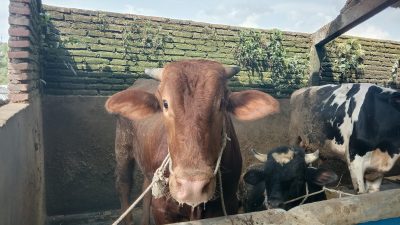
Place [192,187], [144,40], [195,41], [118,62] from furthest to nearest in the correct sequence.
Result: 1. [195,41]
2. [144,40]
3. [118,62]
4. [192,187]

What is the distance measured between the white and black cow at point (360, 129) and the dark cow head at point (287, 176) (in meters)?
1.77

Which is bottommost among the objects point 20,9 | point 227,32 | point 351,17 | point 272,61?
point 272,61

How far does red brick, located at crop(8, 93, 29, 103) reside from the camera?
3.60 metres

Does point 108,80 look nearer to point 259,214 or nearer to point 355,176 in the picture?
point 355,176

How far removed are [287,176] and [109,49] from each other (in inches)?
167

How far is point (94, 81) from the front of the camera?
6059 millimetres

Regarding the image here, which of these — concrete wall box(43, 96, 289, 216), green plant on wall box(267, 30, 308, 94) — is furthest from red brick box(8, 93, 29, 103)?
green plant on wall box(267, 30, 308, 94)

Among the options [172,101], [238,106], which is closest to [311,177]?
[238,106]

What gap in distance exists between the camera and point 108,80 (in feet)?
20.2

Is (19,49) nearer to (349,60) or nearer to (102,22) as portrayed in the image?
(102,22)

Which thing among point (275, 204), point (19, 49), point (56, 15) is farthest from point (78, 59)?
point (275, 204)

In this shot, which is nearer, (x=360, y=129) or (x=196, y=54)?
(x=360, y=129)

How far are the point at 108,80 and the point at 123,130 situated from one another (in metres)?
1.80

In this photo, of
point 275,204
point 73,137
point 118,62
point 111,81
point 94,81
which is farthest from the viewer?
point 118,62
